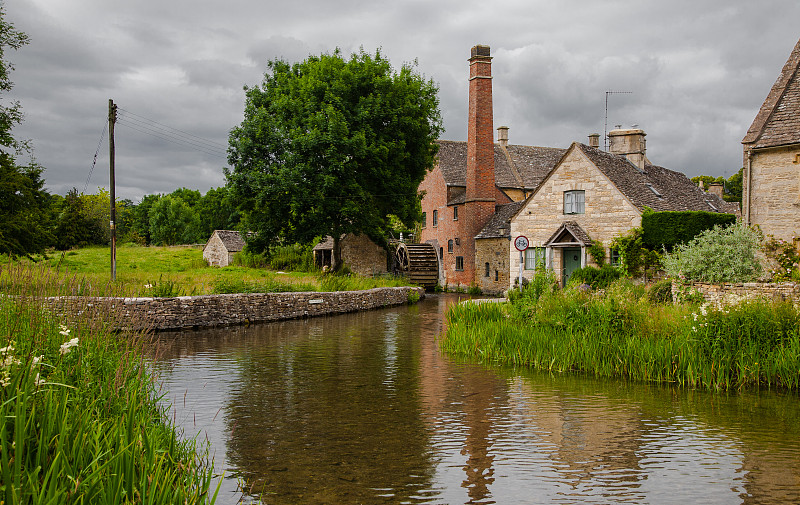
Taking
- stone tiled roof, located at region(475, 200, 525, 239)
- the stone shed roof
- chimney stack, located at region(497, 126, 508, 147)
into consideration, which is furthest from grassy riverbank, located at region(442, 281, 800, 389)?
the stone shed roof

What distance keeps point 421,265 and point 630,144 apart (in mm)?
15161

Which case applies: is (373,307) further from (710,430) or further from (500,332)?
(710,430)

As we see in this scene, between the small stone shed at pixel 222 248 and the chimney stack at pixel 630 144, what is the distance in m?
29.9

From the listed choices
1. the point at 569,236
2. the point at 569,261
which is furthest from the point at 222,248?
the point at 569,236

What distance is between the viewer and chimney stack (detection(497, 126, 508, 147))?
48094 mm

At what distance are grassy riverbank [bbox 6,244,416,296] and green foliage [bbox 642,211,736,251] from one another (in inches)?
516

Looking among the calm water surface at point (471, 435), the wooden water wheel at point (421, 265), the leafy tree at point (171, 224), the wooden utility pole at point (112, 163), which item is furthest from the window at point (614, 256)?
the leafy tree at point (171, 224)

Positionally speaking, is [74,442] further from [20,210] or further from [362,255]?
[362,255]

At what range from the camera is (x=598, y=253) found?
91.6ft

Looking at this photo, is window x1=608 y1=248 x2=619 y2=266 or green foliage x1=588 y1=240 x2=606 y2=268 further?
green foliage x1=588 y1=240 x2=606 y2=268

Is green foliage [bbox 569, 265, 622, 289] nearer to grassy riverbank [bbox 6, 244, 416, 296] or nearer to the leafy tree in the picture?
grassy riverbank [bbox 6, 244, 416, 296]

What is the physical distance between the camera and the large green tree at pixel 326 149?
32031 mm

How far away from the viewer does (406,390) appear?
33.8ft

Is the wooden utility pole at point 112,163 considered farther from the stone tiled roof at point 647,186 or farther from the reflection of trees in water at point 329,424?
the stone tiled roof at point 647,186
